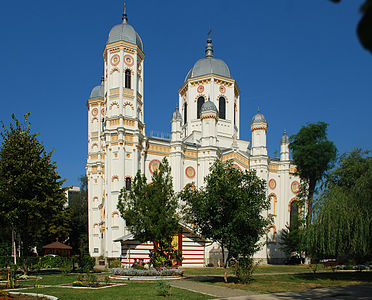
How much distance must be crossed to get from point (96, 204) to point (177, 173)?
1332cm

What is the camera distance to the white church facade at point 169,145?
40.4m

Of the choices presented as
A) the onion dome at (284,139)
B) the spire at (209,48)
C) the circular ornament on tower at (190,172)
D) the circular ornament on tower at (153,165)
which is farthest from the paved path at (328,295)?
the spire at (209,48)

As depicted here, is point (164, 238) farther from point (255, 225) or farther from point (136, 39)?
point (136, 39)

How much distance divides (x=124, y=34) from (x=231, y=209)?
96.5 feet

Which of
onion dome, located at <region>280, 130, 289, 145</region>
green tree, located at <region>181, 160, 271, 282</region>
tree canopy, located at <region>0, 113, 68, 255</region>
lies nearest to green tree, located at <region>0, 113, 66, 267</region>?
tree canopy, located at <region>0, 113, 68, 255</region>

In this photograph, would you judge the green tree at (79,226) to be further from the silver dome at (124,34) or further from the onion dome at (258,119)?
the onion dome at (258,119)

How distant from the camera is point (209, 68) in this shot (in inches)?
2208

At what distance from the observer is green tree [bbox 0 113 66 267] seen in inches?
1100

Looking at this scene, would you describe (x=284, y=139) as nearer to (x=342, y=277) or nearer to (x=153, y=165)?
(x=153, y=165)

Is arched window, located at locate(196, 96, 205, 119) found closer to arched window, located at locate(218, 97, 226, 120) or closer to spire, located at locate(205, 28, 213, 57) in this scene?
arched window, located at locate(218, 97, 226, 120)

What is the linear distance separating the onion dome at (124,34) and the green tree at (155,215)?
22621mm

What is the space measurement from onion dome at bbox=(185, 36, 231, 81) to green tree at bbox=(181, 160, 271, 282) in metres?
36.0

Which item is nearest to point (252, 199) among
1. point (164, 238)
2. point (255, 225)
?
point (255, 225)

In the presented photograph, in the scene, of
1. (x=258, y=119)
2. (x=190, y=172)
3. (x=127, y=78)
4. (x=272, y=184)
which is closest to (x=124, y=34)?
(x=127, y=78)
